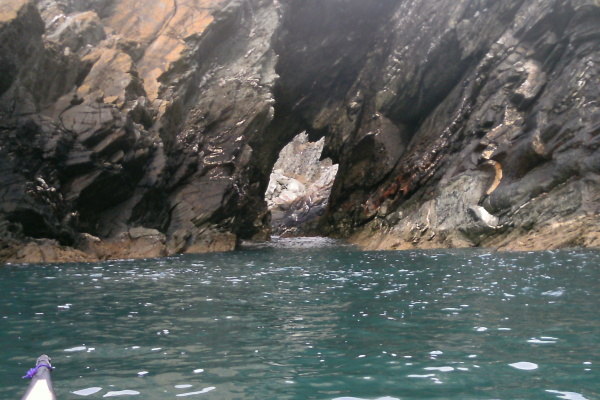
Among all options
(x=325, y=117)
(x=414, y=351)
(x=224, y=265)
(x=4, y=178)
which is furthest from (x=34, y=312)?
(x=325, y=117)

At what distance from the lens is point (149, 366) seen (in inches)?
280

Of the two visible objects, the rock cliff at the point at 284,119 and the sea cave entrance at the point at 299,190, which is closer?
the rock cliff at the point at 284,119

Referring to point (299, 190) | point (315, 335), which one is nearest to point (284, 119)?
point (315, 335)

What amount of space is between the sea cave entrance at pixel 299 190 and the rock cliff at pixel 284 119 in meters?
12.2

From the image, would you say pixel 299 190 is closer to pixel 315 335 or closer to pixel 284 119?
pixel 284 119

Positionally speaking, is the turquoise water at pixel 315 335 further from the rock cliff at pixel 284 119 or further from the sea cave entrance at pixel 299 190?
the sea cave entrance at pixel 299 190

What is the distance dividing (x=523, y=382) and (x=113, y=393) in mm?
4580

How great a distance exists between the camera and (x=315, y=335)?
8734 mm

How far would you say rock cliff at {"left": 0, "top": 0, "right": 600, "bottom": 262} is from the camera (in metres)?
24.2

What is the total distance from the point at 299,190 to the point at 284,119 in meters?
40.7

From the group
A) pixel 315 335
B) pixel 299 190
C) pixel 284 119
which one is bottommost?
pixel 315 335

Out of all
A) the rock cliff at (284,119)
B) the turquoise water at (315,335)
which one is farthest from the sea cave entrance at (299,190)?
the turquoise water at (315,335)

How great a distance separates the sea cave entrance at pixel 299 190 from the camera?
194 feet

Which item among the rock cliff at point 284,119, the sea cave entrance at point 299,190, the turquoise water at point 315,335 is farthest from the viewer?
the sea cave entrance at point 299,190
